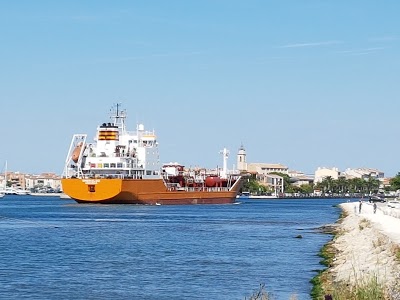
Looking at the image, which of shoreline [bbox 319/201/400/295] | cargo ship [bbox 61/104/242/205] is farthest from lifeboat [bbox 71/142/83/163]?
shoreline [bbox 319/201/400/295]

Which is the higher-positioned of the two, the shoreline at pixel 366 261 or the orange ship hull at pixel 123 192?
the orange ship hull at pixel 123 192

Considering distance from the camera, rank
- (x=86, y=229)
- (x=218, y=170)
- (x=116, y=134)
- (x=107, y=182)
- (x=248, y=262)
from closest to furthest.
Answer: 1. (x=248, y=262)
2. (x=86, y=229)
3. (x=107, y=182)
4. (x=116, y=134)
5. (x=218, y=170)

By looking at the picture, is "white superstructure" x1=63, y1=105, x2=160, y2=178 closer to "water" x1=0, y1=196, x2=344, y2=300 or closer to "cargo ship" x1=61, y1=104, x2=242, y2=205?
"cargo ship" x1=61, y1=104, x2=242, y2=205

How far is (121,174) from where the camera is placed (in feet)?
311

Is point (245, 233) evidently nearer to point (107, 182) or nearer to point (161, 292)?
point (161, 292)

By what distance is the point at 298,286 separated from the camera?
25344mm

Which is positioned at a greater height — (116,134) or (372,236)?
(116,134)

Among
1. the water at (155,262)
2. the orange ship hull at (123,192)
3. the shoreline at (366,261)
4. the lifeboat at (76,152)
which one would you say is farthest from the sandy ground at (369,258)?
the lifeboat at (76,152)

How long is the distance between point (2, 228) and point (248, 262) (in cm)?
2550

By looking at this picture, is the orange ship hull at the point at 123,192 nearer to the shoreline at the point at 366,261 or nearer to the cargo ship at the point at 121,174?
the cargo ship at the point at 121,174

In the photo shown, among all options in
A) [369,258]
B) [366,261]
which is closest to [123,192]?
[369,258]

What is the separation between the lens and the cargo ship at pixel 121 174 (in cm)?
8925

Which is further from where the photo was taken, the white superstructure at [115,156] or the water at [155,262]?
the white superstructure at [115,156]

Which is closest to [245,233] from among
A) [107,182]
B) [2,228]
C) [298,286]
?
[2,228]
